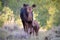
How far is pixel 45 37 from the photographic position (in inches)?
131

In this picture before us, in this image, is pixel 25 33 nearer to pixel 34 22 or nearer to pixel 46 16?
pixel 34 22

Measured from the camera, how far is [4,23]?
10.9ft

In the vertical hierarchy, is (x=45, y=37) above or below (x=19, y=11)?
below

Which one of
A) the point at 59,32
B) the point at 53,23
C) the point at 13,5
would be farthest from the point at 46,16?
the point at 13,5

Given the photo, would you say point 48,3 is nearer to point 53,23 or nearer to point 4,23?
point 53,23

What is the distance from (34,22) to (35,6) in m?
0.33

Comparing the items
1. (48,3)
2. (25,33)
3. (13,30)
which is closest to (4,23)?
(13,30)

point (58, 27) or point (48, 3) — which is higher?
point (48, 3)

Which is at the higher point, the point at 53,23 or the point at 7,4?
the point at 7,4

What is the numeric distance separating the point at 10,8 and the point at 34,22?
561 millimetres

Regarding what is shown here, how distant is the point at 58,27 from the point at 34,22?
19.6 inches

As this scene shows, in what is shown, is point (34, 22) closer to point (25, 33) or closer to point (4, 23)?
point (25, 33)

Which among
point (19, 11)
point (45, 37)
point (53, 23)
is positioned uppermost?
Result: point (19, 11)

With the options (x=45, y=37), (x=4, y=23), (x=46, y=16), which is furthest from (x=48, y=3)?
(x=4, y=23)
